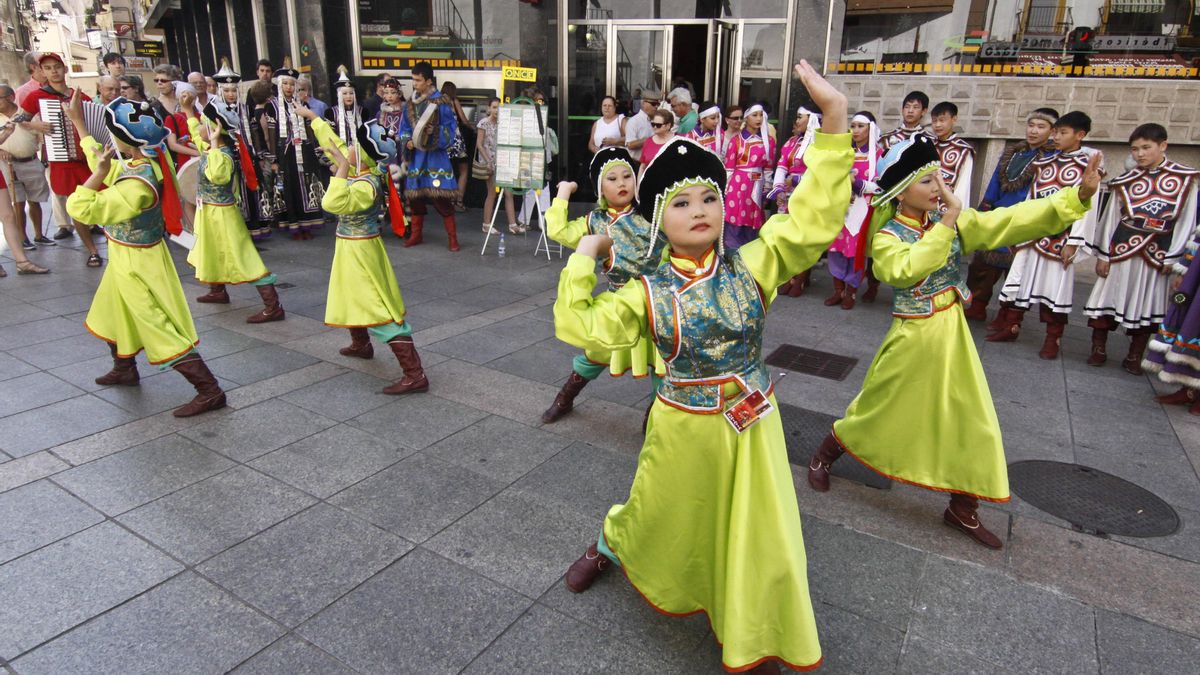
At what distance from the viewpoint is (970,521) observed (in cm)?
352

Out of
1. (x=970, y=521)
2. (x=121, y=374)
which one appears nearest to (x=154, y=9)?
(x=121, y=374)

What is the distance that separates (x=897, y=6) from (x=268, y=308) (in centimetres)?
900

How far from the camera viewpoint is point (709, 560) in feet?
8.53

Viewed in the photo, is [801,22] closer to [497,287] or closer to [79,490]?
[497,287]

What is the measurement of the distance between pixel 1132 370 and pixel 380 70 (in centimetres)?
1193

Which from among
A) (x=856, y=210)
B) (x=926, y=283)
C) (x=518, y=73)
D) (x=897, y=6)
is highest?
(x=897, y=6)

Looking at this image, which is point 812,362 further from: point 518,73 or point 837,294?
point 518,73

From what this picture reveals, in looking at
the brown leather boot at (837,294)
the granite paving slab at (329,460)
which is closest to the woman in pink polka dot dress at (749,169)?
the brown leather boot at (837,294)

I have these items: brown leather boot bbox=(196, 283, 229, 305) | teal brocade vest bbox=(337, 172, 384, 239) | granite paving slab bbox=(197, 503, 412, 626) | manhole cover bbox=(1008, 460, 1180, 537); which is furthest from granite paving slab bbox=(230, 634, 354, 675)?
brown leather boot bbox=(196, 283, 229, 305)

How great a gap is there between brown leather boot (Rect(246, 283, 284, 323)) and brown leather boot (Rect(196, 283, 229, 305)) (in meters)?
0.74

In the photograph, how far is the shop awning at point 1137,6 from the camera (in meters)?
9.09

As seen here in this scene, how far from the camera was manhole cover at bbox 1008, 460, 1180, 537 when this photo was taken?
369 centimetres

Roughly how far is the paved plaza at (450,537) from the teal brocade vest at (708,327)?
1.06 metres

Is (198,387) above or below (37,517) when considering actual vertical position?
above
